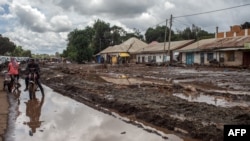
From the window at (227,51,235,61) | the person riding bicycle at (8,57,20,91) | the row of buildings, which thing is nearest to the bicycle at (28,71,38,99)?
the person riding bicycle at (8,57,20,91)

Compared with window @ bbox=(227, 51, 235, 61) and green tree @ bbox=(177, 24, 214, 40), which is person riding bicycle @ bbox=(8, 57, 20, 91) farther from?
green tree @ bbox=(177, 24, 214, 40)

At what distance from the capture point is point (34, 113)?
456 inches

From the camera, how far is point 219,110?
10.4 metres

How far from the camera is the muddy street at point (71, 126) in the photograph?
8305 mm

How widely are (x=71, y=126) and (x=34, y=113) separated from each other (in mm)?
2579

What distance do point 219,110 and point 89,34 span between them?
8167 cm

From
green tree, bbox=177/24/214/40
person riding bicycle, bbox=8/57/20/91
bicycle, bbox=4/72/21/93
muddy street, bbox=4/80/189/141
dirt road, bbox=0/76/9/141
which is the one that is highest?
green tree, bbox=177/24/214/40

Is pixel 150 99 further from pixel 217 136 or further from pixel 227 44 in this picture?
pixel 227 44

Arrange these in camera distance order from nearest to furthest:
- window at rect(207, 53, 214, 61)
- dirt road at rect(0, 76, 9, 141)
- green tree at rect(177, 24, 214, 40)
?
dirt road at rect(0, 76, 9, 141) → window at rect(207, 53, 214, 61) → green tree at rect(177, 24, 214, 40)

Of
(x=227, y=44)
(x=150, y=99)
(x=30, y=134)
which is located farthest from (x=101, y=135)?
(x=227, y=44)

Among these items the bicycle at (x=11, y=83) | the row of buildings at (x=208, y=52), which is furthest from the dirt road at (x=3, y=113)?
the row of buildings at (x=208, y=52)

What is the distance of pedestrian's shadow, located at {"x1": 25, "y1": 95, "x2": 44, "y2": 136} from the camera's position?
9558 mm

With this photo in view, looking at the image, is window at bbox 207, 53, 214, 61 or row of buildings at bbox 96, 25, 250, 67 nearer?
row of buildings at bbox 96, 25, 250, 67

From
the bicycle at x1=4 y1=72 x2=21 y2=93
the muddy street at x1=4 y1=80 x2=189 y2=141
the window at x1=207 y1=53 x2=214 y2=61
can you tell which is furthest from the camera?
the window at x1=207 y1=53 x2=214 y2=61
